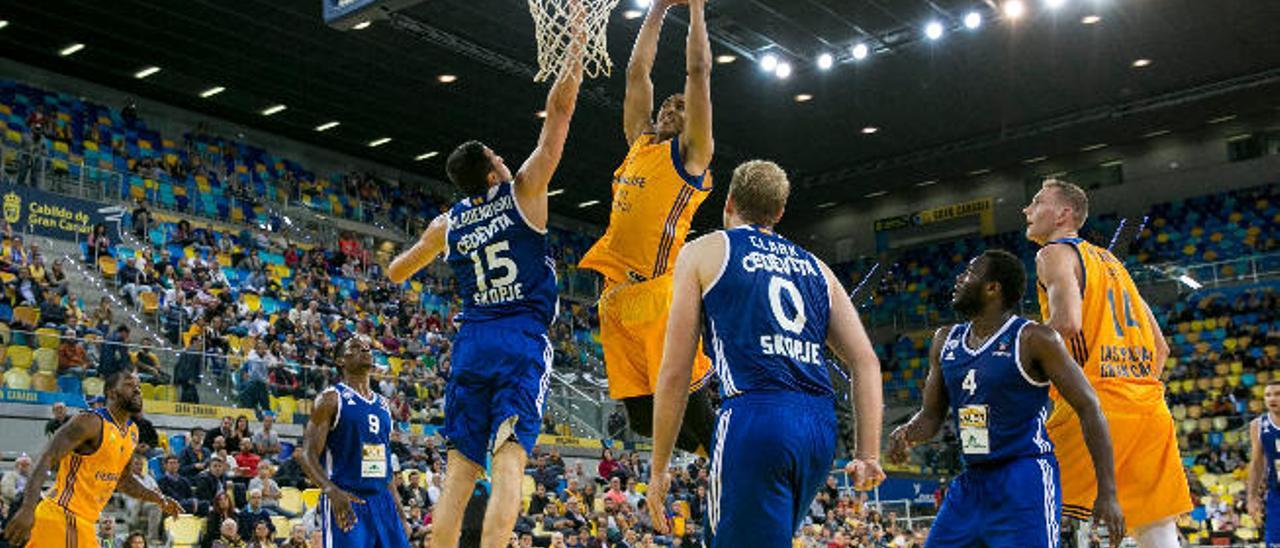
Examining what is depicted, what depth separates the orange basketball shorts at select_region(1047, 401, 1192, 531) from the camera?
6.36 m

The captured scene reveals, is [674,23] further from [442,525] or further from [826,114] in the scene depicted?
[442,525]

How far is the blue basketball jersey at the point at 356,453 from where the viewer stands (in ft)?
25.7

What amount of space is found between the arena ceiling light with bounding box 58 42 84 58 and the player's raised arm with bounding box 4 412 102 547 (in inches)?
703

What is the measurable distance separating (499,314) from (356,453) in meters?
2.25

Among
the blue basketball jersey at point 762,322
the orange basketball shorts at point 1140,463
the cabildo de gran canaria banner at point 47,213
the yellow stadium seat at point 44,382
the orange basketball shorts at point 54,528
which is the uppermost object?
the cabildo de gran canaria banner at point 47,213

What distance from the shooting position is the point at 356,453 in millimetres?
7891

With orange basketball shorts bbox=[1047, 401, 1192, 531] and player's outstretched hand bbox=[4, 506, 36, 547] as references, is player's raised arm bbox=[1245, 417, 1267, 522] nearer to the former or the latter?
orange basketball shorts bbox=[1047, 401, 1192, 531]

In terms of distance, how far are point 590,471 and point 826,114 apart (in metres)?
11.4

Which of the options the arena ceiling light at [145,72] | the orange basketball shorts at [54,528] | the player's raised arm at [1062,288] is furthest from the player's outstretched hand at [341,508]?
the arena ceiling light at [145,72]

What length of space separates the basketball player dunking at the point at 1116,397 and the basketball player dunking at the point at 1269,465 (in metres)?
4.54

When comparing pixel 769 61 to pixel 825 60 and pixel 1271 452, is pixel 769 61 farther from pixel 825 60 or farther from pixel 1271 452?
pixel 1271 452

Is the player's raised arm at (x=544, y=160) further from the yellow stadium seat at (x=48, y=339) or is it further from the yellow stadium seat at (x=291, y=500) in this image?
the yellow stadium seat at (x=48, y=339)

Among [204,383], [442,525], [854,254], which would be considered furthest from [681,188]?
[854,254]

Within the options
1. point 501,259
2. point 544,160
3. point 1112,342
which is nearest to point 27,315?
point 501,259
